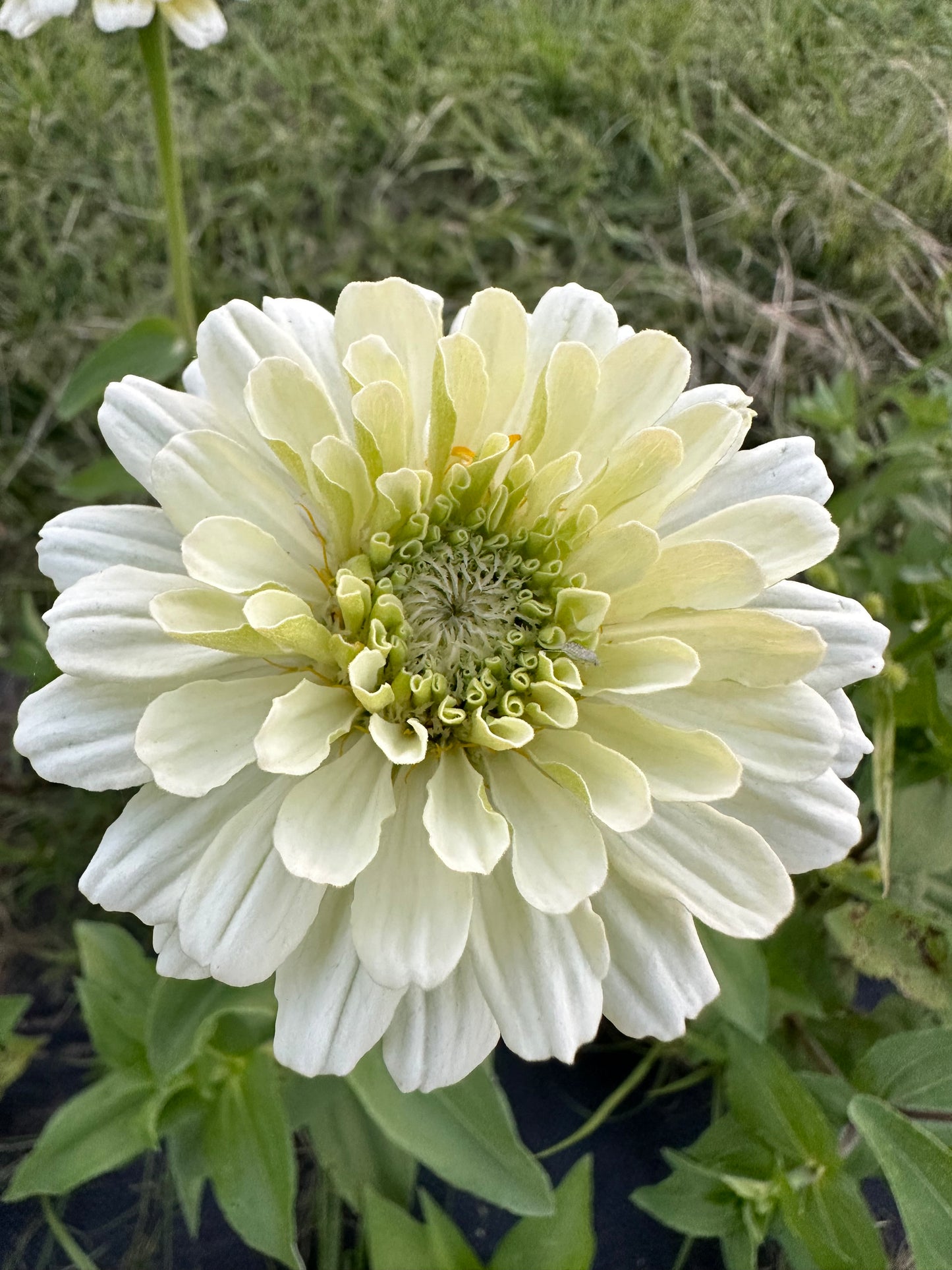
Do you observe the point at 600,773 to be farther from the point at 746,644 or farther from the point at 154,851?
the point at 154,851

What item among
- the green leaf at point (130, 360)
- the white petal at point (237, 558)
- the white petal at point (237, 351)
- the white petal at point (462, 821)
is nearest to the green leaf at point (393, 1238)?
the white petal at point (462, 821)

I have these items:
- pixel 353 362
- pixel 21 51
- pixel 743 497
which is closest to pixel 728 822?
pixel 743 497

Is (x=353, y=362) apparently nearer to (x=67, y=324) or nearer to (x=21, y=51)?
(x=67, y=324)

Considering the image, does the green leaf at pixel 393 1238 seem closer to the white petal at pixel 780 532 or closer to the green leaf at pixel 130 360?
the white petal at pixel 780 532

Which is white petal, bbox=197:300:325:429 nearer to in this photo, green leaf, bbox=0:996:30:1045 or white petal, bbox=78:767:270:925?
white petal, bbox=78:767:270:925

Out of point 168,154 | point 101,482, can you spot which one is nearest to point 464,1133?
point 101,482

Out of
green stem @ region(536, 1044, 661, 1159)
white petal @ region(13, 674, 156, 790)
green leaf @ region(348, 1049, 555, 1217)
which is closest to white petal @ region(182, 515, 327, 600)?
white petal @ region(13, 674, 156, 790)
